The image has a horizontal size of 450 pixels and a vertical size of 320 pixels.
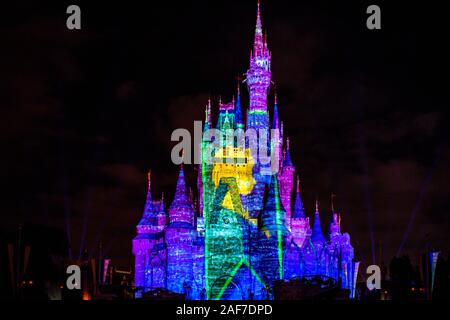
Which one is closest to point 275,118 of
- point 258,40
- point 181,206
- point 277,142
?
point 277,142

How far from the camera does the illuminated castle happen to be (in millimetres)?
76688

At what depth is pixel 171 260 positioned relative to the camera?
78.4 meters

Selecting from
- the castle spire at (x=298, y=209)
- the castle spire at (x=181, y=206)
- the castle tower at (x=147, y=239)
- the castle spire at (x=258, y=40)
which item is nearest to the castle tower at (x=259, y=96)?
the castle spire at (x=258, y=40)

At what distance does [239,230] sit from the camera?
78.2m

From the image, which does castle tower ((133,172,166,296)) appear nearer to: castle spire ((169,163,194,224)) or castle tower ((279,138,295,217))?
castle spire ((169,163,194,224))

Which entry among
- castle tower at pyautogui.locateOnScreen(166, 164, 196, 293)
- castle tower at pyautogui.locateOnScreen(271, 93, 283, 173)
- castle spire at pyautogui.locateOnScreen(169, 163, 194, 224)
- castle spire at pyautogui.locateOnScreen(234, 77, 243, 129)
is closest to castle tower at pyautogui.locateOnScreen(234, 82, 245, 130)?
castle spire at pyautogui.locateOnScreen(234, 77, 243, 129)

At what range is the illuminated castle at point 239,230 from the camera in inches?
3019

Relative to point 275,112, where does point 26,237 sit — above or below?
below
